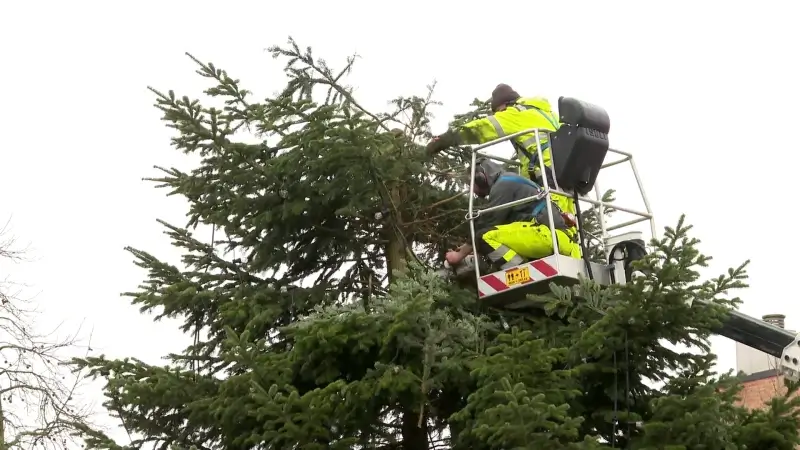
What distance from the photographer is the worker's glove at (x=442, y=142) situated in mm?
9141

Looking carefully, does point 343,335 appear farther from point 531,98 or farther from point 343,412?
point 531,98

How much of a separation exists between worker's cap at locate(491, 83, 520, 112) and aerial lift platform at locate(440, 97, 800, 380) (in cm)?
55

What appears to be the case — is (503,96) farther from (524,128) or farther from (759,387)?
(759,387)

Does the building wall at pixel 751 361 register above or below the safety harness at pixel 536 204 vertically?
above

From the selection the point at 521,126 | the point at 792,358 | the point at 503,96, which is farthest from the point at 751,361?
the point at 521,126

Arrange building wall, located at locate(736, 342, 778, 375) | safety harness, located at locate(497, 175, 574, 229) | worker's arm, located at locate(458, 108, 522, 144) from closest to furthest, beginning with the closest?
safety harness, located at locate(497, 175, 574, 229) → worker's arm, located at locate(458, 108, 522, 144) → building wall, located at locate(736, 342, 778, 375)

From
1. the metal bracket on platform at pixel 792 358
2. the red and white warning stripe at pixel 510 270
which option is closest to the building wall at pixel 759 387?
the metal bracket on platform at pixel 792 358

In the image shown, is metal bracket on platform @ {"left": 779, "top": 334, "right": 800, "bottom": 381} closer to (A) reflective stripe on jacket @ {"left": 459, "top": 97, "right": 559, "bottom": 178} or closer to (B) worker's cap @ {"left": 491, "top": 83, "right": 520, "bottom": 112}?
(A) reflective stripe on jacket @ {"left": 459, "top": 97, "right": 559, "bottom": 178}

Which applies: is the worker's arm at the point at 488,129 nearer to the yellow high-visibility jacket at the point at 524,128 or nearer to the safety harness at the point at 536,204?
the yellow high-visibility jacket at the point at 524,128

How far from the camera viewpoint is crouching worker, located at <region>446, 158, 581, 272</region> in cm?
852

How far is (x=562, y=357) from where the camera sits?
25.0ft

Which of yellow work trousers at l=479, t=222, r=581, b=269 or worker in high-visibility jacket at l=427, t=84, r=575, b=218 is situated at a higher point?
worker in high-visibility jacket at l=427, t=84, r=575, b=218

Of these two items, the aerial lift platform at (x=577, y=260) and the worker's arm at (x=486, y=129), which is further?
the worker's arm at (x=486, y=129)

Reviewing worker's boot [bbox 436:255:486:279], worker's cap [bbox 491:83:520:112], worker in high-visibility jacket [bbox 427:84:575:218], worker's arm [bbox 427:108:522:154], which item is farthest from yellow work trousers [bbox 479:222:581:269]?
worker's cap [bbox 491:83:520:112]
